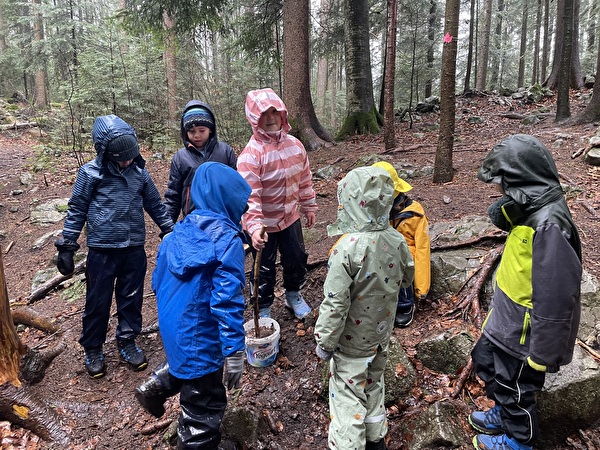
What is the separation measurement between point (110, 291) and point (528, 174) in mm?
3673

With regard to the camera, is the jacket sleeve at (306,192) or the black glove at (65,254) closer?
the black glove at (65,254)

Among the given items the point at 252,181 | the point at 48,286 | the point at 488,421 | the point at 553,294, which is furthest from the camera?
the point at 48,286

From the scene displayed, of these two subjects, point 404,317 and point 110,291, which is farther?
point 404,317

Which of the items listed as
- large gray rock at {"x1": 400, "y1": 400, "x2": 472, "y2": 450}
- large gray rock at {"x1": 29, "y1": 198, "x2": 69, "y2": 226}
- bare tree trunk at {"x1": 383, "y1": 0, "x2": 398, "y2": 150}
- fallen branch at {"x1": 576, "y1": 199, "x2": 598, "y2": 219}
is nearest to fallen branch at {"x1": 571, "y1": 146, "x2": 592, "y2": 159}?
fallen branch at {"x1": 576, "y1": 199, "x2": 598, "y2": 219}

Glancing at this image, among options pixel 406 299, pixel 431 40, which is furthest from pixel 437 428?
pixel 431 40

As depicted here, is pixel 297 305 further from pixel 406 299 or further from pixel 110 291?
pixel 110 291

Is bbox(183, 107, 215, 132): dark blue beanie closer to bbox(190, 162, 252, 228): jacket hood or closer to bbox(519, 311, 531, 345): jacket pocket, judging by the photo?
bbox(190, 162, 252, 228): jacket hood

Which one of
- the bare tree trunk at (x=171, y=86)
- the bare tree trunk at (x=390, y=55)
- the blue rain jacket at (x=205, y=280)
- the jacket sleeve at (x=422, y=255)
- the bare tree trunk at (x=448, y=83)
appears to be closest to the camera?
the blue rain jacket at (x=205, y=280)

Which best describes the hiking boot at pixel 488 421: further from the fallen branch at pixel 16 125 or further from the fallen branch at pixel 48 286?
the fallen branch at pixel 16 125

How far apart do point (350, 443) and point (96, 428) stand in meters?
2.25

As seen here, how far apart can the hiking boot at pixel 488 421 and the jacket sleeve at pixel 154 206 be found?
331cm

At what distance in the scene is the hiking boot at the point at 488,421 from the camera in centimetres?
270

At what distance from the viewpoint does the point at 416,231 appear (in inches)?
141

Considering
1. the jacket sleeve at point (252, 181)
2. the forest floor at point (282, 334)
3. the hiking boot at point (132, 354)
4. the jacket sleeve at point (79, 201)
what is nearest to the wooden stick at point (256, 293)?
the jacket sleeve at point (252, 181)
